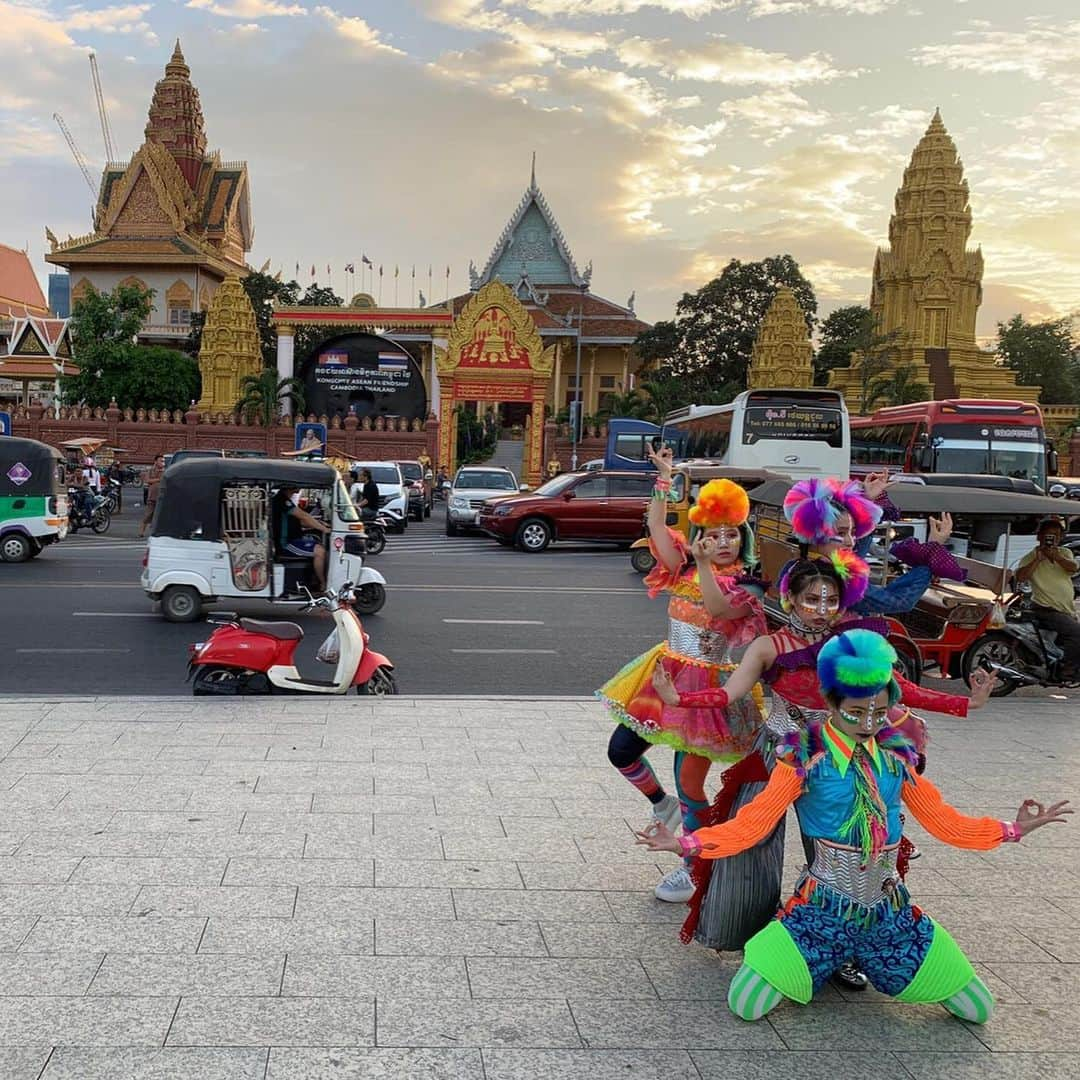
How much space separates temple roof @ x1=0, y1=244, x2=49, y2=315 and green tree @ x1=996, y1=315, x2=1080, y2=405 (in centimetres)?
6190

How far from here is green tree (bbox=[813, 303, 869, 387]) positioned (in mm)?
55375

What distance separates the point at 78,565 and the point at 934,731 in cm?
1299

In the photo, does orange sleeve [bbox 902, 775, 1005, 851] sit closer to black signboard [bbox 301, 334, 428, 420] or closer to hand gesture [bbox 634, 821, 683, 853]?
hand gesture [bbox 634, 821, 683, 853]

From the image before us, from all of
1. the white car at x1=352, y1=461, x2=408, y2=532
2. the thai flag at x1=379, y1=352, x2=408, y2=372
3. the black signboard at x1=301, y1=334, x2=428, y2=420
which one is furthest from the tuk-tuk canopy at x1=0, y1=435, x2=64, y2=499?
the thai flag at x1=379, y1=352, x2=408, y2=372

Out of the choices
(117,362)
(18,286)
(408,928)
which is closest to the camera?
(408,928)

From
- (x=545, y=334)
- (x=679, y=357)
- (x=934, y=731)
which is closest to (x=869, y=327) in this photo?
(x=679, y=357)

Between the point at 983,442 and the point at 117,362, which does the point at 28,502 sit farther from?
the point at 117,362

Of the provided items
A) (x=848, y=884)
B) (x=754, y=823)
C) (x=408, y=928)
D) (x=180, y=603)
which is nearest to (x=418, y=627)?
(x=180, y=603)

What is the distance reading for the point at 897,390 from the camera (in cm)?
4488

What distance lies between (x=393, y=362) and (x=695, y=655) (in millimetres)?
40783

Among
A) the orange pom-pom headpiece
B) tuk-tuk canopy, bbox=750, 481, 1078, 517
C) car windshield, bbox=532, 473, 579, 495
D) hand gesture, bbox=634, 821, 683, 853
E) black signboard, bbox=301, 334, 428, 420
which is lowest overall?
car windshield, bbox=532, 473, 579, 495

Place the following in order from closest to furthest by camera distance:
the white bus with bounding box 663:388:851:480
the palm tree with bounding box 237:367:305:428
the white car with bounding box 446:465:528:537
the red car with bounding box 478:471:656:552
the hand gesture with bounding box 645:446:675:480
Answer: the hand gesture with bounding box 645:446:675:480, the red car with bounding box 478:471:656:552, the white bus with bounding box 663:388:851:480, the white car with bounding box 446:465:528:537, the palm tree with bounding box 237:367:305:428

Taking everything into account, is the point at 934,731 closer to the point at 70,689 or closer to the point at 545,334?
the point at 70,689

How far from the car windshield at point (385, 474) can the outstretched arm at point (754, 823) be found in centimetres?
2280
